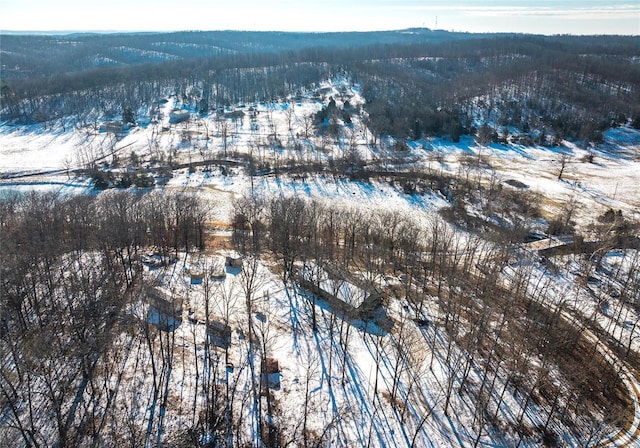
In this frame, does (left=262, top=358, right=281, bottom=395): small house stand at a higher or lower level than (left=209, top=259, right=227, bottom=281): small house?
lower

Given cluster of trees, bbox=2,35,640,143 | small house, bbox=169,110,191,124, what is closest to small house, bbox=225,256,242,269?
cluster of trees, bbox=2,35,640,143

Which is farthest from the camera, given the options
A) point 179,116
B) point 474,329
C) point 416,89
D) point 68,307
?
point 416,89

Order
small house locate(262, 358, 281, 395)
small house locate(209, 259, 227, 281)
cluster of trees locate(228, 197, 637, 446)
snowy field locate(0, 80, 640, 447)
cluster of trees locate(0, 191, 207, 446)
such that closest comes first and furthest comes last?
cluster of trees locate(0, 191, 207, 446), snowy field locate(0, 80, 640, 447), cluster of trees locate(228, 197, 637, 446), small house locate(262, 358, 281, 395), small house locate(209, 259, 227, 281)

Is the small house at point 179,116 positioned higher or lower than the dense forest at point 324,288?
higher

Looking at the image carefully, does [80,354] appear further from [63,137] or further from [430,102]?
[430,102]

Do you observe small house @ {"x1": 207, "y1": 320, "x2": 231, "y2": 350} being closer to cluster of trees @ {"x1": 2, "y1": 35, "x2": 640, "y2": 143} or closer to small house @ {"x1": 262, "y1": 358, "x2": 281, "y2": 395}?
small house @ {"x1": 262, "y1": 358, "x2": 281, "y2": 395}

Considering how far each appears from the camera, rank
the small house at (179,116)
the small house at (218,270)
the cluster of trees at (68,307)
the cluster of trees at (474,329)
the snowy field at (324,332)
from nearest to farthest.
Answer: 1. the cluster of trees at (68,307)
2. the snowy field at (324,332)
3. the cluster of trees at (474,329)
4. the small house at (218,270)
5. the small house at (179,116)

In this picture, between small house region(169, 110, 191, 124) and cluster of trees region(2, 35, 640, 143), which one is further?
small house region(169, 110, 191, 124)

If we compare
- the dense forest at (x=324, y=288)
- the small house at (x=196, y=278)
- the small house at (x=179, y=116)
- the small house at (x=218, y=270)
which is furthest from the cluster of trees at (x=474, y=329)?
the small house at (x=179, y=116)

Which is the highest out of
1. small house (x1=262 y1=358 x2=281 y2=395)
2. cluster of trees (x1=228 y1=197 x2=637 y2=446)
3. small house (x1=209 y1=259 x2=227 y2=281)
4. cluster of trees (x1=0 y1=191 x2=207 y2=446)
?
cluster of trees (x1=0 y1=191 x2=207 y2=446)

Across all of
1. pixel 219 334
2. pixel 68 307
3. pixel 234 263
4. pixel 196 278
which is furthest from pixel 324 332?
pixel 68 307

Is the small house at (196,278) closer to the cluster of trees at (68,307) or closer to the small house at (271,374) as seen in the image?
the cluster of trees at (68,307)

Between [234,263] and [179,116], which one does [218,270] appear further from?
[179,116]
